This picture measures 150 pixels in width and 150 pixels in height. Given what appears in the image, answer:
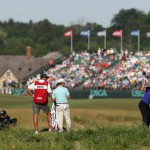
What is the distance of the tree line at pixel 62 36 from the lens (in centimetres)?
13238

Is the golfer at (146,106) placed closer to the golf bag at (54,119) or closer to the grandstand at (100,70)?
the golf bag at (54,119)

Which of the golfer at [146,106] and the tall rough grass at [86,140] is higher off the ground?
the golfer at [146,106]

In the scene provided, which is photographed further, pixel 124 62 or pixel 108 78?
pixel 124 62

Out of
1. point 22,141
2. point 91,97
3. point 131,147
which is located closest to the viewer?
point 131,147

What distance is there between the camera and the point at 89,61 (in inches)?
2697

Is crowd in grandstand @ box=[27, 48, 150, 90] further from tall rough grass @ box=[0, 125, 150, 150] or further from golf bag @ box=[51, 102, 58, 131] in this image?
tall rough grass @ box=[0, 125, 150, 150]

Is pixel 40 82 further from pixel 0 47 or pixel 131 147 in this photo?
pixel 0 47

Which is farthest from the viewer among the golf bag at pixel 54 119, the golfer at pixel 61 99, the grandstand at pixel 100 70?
the grandstand at pixel 100 70

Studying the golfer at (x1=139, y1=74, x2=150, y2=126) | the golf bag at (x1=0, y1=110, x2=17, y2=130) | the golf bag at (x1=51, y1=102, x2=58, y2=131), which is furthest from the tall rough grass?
the golf bag at (x1=51, y1=102, x2=58, y2=131)

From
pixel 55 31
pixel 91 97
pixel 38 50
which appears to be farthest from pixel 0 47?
pixel 91 97

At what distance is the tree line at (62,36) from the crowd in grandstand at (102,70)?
47878mm

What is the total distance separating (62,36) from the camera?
158 metres

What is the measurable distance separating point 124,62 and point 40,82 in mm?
49288

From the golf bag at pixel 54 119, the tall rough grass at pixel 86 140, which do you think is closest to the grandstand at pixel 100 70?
the golf bag at pixel 54 119
